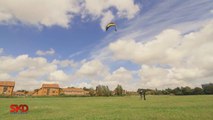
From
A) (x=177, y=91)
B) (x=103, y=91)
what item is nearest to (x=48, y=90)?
(x=103, y=91)

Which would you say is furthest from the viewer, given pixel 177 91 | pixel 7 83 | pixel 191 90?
pixel 7 83

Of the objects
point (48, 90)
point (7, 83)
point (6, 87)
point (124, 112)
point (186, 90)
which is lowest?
point (124, 112)

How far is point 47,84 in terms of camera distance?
196500 mm

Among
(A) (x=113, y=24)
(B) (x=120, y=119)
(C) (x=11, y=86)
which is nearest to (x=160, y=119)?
(B) (x=120, y=119)

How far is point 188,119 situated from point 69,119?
1067 centimetres

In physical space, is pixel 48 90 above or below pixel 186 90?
above

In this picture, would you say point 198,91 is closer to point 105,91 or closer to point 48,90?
point 105,91

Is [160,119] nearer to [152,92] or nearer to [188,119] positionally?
[188,119]

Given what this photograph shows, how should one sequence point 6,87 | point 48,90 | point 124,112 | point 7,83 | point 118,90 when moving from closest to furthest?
1. point 124,112
2. point 118,90
3. point 6,87
4. point 7,83
5. point 48,90

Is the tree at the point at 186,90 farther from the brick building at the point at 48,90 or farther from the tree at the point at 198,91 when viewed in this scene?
the brick building at the point at 48,90

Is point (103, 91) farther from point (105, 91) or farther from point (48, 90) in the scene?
point (48, 90)

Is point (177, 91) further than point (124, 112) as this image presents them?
Yes

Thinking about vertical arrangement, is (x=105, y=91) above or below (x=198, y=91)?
above

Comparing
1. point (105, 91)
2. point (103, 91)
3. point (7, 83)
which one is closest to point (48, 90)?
point (7, 83)
